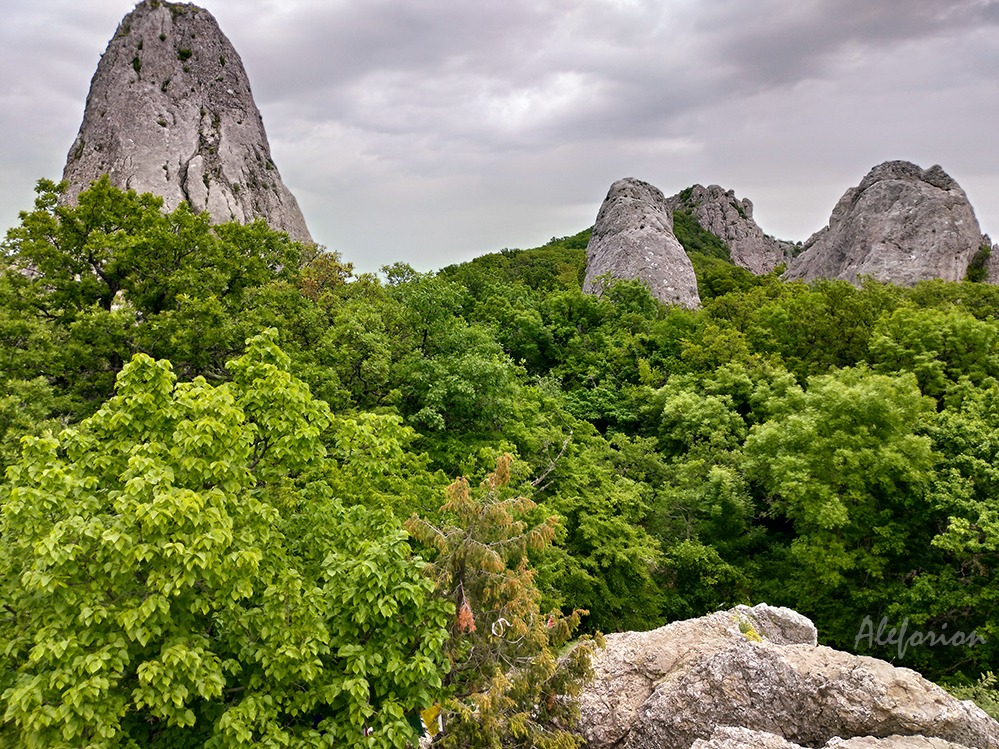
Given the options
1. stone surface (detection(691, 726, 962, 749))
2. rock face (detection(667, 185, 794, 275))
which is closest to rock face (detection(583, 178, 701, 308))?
stone surface (detection(691, 726, 962, 749))

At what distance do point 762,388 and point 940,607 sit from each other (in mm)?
10843

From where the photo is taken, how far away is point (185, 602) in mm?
7312

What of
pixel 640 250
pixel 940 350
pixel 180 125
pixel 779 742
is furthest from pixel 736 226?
pixel 779 742

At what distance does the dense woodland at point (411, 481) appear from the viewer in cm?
701

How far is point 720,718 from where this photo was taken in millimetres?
10539

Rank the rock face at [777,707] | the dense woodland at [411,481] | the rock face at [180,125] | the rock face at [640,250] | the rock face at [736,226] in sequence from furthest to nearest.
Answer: the rock face at [736,226]
the rock face at [640,250]
the rock face at [180,125]
the rock face at [777,707]
the dense woodland at [411,481]

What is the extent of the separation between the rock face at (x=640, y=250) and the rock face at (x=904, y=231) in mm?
12319

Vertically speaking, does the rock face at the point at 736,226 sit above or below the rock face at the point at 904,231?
above

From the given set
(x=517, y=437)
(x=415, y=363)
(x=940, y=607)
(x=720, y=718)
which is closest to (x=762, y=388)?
(x=940, y=607)

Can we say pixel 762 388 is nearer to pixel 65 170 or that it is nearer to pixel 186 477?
pixel 186 477

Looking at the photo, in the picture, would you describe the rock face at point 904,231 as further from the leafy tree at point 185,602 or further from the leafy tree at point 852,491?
the leafy tree at point 185,602

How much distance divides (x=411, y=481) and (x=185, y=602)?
25.6ft

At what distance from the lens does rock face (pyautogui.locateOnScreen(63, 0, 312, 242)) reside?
1249 inches

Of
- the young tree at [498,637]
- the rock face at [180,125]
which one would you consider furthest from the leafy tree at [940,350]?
the rock face at [180,125]
